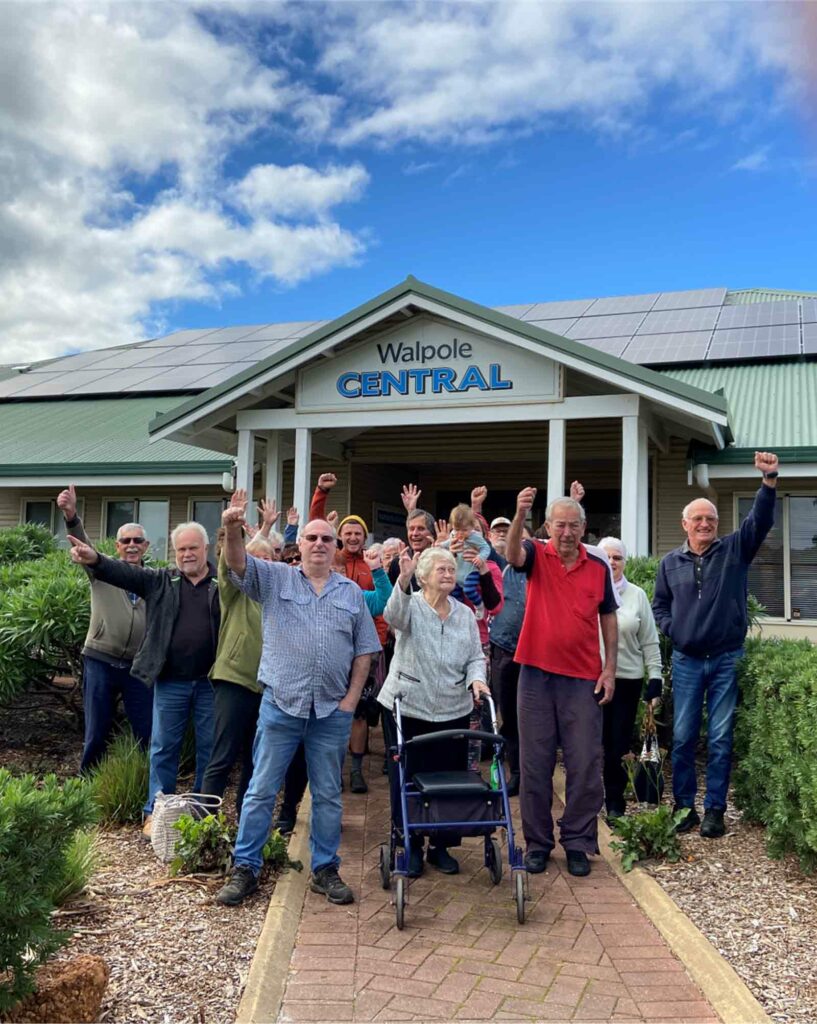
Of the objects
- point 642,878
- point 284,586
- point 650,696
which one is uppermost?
point 284,586

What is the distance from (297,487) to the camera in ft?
38.0

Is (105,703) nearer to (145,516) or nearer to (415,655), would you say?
(415,655)

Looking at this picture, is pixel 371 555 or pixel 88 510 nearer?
pixel 371 555

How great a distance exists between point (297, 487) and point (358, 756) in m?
5.48

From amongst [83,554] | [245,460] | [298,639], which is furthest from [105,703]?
[245,460]

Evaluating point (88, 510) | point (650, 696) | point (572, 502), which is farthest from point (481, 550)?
point (88, 510)

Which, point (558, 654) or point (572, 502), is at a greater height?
point (572, 502)

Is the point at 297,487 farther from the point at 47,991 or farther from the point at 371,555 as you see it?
the point at 47,991

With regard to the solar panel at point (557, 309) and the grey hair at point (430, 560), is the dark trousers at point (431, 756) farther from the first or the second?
the solar panel at point (557, 309)

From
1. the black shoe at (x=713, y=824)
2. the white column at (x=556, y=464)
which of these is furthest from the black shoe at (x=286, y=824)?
the white column at (x=556, y=464)

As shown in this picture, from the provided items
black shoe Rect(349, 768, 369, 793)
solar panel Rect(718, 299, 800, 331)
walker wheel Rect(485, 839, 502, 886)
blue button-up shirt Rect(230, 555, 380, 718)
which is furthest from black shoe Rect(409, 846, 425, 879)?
solar panel Rect(718, 299, 800, 331)

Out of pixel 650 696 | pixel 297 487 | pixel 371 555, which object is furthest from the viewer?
pixel 297 487

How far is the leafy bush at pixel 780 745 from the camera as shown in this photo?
467 centimetres

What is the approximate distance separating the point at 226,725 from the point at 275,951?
1.46m
